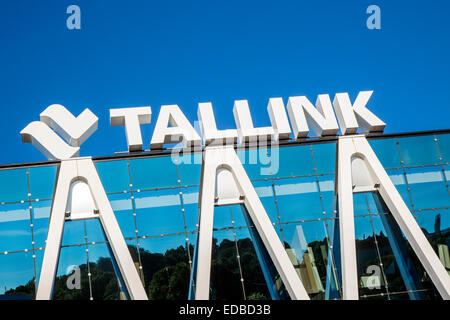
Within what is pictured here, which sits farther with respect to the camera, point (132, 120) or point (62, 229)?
point (132, 120)

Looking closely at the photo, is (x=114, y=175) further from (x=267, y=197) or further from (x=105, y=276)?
(x=267, y=197)

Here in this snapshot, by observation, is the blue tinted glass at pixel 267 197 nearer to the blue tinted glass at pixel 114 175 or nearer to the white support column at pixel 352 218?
the white support column at pixel 352 218

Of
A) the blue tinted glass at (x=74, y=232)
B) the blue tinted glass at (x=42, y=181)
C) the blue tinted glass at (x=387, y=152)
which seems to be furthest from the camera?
the blue tinted glass at (x=387, y=152)

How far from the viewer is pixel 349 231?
2325 cm

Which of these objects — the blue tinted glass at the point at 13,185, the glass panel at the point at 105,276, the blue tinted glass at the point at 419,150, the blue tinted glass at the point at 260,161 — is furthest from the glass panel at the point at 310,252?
the blue tinted glass at the point at 13,185

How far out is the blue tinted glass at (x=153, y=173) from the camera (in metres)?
24.3

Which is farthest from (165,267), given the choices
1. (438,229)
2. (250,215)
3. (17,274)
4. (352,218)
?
(438,229)

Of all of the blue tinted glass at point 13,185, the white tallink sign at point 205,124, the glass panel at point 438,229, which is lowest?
the glass panel at point 438,229

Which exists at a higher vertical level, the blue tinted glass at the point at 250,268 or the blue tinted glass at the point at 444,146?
the blue tinted glass at the point at 444,146

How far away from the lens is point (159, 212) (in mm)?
23969

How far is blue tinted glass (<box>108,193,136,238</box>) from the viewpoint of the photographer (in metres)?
23.5

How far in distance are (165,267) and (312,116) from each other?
969 cm

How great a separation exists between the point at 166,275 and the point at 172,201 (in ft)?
10.7

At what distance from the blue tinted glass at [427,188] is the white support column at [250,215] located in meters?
7.25
